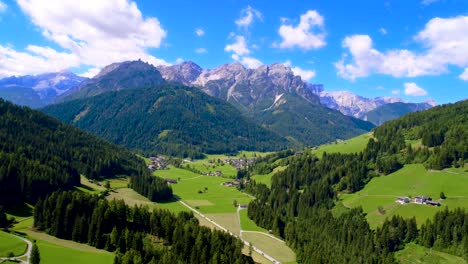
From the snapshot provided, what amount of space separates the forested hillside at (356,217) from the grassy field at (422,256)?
7.65 ft

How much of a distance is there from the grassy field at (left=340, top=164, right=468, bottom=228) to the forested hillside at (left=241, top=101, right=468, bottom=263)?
5.05 meters

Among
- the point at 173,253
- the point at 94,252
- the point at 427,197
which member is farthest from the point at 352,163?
the point at 94,252

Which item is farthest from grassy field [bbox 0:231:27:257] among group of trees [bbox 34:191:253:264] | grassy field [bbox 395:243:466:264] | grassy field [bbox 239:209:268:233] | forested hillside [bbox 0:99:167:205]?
grassy field [bbox 395:243:466:264]

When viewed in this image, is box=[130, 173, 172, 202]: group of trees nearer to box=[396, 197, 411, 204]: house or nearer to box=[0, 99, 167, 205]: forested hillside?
box=[0, 99, 167, 205]: forested hillside

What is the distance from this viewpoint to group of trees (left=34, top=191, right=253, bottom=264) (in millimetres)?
90438

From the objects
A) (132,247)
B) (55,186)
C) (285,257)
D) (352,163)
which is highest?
(352,163)

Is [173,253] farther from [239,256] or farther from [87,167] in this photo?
[87,167]

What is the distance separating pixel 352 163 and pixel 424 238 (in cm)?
7469

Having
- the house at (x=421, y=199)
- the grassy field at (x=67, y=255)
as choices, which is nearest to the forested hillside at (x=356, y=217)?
the house at (x=421, y=199)

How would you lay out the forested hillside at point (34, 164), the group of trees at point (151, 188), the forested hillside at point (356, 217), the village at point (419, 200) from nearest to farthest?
the forested hillside at point (356, 217), the forested hillside at point (34, 164), the village at point (419, 200), the group of trees at point (151, 188)

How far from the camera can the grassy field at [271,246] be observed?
117 metres

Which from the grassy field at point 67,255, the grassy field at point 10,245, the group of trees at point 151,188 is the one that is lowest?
the grassy field at point 67,255

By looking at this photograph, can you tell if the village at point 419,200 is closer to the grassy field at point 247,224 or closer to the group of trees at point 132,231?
the grassy field at point 247,224

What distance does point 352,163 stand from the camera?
192m
